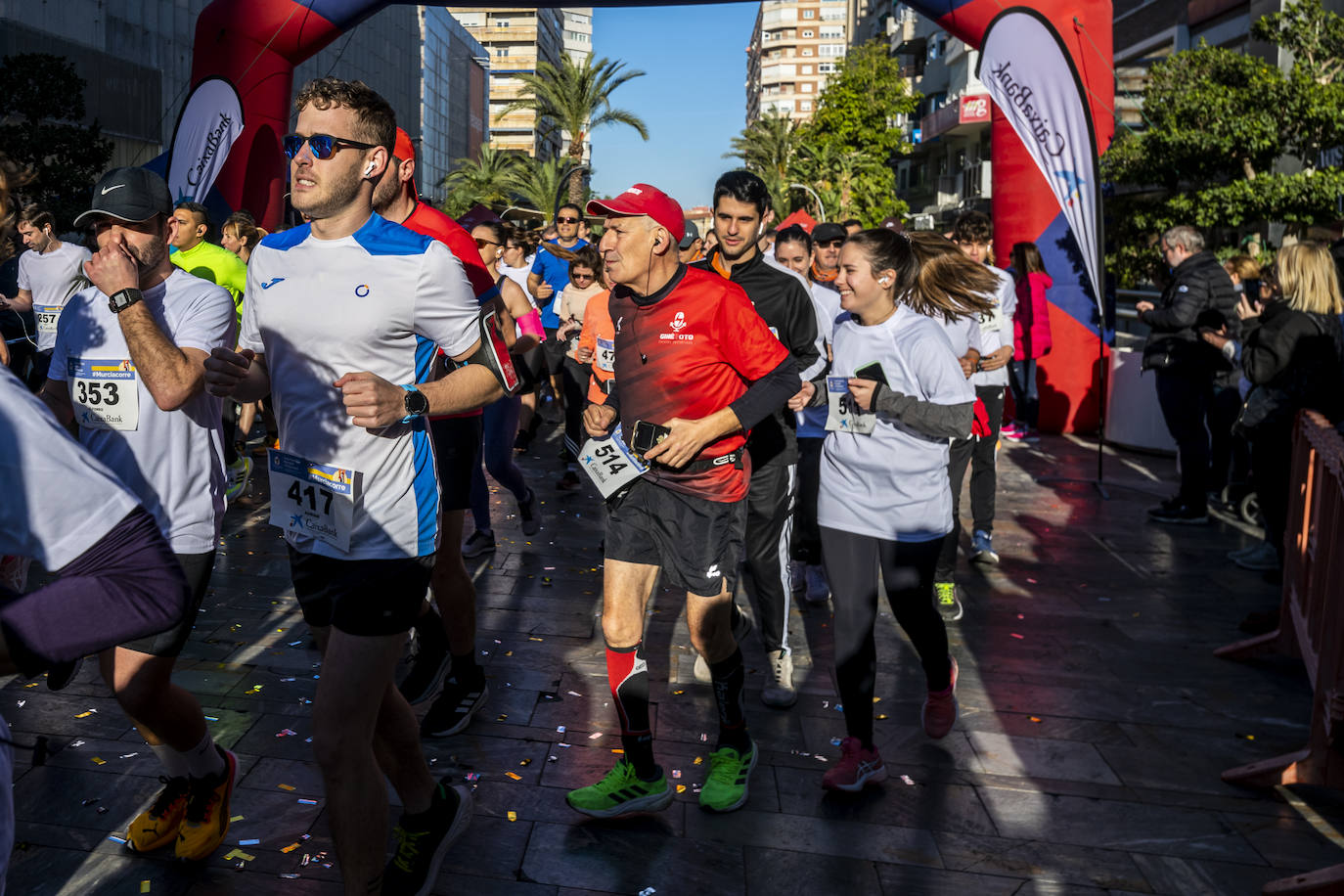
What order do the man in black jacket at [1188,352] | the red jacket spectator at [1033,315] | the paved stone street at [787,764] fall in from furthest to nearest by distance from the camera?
the red jacket spectator at [1033,315], the man in black jacket at [1188,352], the paved stone street at [787,764]

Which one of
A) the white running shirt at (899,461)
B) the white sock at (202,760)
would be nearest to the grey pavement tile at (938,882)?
the white running shirt at (899,461)

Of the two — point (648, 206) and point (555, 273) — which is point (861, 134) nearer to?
point (555, 273)

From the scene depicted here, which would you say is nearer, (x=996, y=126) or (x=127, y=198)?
(x=127, y=198)

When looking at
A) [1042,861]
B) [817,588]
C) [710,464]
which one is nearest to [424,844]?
[710,464]

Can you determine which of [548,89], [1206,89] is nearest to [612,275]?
[1206,89]

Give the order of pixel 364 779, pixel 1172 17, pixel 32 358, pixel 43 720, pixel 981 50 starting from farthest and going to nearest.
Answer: pixel 1172 17
pixel 981 50
pixel 32 358
pixel 43 720
pixel 364 779

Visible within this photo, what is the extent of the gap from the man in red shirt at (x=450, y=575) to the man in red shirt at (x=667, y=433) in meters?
0.64

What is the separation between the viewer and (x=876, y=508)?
161 inches

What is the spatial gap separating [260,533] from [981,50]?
771 centimetres

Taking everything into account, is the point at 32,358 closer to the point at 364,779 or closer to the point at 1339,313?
the point at 364,779

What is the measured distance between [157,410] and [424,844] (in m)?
1.43

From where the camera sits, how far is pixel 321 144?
2.96 m

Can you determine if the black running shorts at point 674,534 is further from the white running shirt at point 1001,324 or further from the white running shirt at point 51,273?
the white running shirt at point 51,273

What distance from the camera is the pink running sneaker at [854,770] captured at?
3.97 metres
